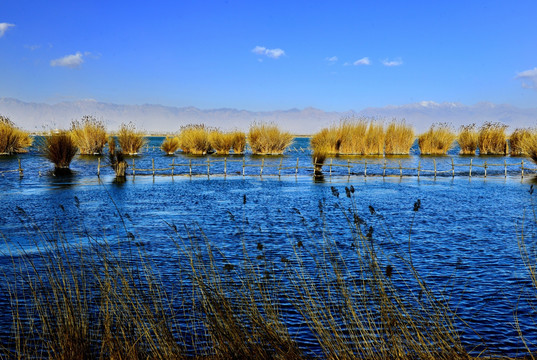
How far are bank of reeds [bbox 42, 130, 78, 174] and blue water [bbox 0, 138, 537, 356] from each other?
1.44 m

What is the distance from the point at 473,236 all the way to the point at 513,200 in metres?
8.22

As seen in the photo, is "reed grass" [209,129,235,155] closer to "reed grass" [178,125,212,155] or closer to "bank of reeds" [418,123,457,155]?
"reed grass" [178,125,212,155]

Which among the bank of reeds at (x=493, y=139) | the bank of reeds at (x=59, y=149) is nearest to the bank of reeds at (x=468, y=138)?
the bank of reeds at (x=493, y=139)

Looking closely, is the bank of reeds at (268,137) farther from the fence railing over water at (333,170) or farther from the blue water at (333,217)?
the blue water at (333,217)

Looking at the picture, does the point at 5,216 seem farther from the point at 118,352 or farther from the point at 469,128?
the point at 469,128

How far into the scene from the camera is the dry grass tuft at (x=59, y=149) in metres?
30.1

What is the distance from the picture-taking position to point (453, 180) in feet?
91.2

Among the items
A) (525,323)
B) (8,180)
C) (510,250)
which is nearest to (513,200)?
(510,250)

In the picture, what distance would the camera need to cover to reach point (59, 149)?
30375 mm

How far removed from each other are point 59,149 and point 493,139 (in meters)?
39.1

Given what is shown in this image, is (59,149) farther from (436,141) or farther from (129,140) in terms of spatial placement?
(436,141)

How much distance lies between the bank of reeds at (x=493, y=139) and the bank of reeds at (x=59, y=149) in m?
37.8

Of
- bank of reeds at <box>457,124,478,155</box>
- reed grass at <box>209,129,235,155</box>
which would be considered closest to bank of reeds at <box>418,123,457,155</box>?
bank of reeds at <box>457,124,478,155</box>

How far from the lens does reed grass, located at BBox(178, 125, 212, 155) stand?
4812cm
